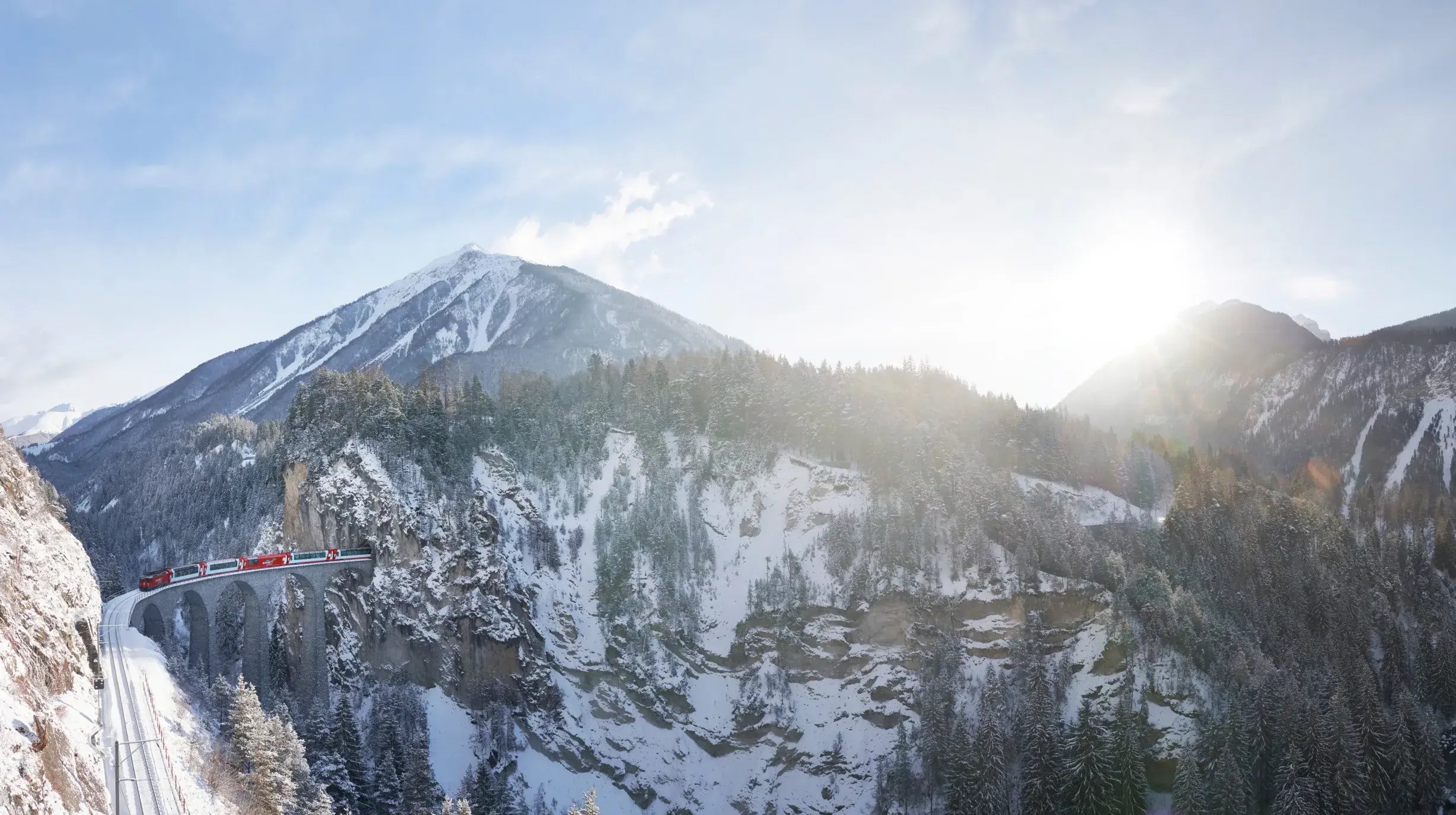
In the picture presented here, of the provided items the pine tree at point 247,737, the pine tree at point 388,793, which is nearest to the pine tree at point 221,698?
the pine tree at point 247,737

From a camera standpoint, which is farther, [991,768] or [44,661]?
[991,768]

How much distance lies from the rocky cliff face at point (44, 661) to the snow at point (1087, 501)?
9523cm

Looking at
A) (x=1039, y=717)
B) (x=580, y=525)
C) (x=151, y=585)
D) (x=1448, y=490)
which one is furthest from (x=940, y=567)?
(x=1448, y=490)

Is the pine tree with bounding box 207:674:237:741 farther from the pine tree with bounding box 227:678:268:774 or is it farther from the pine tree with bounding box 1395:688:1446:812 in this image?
the pine tree with bounding box 1395:688:1446:812

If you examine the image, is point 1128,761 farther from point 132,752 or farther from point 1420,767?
point 132,752

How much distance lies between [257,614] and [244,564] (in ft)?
16.1

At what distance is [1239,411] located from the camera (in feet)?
620

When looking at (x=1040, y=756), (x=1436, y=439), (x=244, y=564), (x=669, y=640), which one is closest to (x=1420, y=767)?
(x=1040, y=756)

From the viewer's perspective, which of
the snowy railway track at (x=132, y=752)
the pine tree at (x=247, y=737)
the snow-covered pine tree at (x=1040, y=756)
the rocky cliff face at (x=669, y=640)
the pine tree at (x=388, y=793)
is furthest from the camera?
the rocky cliff face at (x=669, y=640)

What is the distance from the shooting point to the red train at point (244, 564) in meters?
63.0

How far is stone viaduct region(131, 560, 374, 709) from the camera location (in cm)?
6450

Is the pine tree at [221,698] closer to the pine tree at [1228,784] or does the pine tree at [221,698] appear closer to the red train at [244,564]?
the red train at [244,564]

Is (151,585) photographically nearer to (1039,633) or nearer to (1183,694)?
(1039,633)

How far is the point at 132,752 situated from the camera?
35062 millimetres
